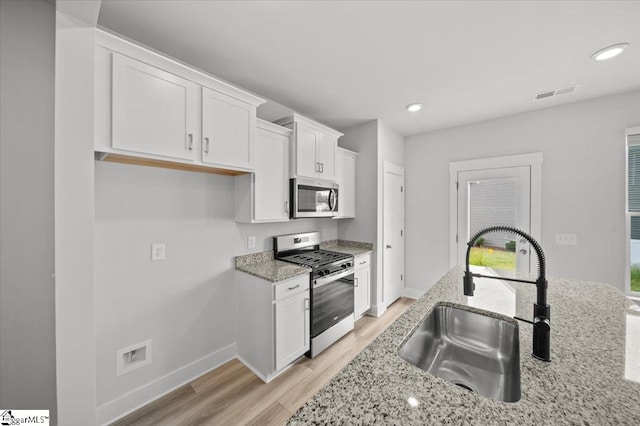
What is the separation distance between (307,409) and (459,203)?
3.56m

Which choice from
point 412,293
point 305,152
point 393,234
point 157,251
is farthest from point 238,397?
point 412,293

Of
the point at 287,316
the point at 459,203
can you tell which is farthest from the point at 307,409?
the point at 459,203

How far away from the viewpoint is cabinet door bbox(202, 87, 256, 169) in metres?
1.82

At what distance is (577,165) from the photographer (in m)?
2.75

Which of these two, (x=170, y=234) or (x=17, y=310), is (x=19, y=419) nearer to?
(x=17, y=310)

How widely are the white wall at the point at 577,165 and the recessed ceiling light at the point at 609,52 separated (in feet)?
3.40

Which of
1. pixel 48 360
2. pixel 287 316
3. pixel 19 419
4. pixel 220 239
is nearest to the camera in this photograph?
pixel 19 419

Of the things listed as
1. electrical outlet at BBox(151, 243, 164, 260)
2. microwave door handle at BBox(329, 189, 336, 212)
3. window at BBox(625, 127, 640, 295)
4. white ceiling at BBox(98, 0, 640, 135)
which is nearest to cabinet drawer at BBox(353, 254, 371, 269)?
microwave door handle at BBox(329, 189, 336, 212)

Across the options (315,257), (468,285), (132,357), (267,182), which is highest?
(267,182)

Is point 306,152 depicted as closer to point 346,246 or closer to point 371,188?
point 371,188

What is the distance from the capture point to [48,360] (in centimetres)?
141

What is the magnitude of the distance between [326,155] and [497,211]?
2392 mm

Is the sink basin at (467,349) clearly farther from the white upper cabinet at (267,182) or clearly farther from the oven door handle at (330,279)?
the white upper cabinet at (267,182)

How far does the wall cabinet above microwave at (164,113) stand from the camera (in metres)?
1.40
